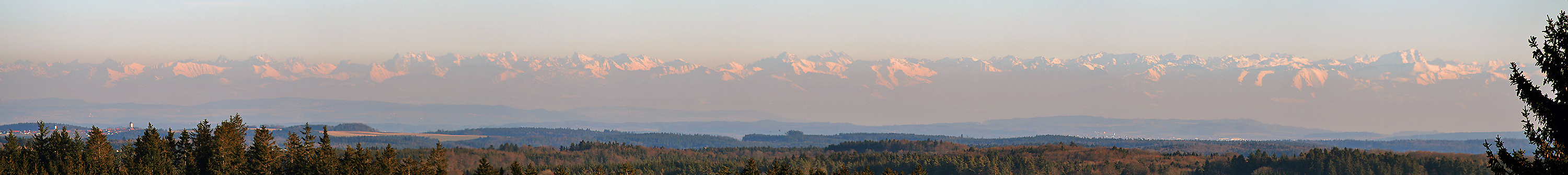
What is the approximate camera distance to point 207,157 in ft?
374

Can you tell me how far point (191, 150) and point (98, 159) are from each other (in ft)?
24.5

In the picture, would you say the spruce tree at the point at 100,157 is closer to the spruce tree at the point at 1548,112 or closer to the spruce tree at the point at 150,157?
the spruce tree at the point at 150,157

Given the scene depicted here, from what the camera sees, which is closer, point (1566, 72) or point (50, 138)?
point (1566, 72)

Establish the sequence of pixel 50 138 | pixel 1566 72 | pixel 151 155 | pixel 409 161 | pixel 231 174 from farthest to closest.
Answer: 1. pixel 50 138
2. pixel 151 155
3. pixel 231 174
4. pixel 409 161
5. pixel 1566 72

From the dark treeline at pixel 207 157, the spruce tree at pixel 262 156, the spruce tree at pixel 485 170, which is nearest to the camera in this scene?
the spruce tree at pixel 485 170

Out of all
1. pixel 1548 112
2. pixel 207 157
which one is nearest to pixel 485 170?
pixel 207 157

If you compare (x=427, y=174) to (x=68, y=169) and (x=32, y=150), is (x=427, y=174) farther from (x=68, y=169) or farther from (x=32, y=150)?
(x=32, y=150)

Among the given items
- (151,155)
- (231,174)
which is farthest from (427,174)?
(151,155)

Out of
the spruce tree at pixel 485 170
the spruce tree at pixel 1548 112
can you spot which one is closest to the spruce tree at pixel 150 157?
the spruce tree at pixel 485 170

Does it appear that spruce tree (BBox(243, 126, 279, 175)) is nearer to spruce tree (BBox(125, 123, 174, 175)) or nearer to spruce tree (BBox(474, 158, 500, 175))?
spruce tree (BBox(125, 123, 174, 175))

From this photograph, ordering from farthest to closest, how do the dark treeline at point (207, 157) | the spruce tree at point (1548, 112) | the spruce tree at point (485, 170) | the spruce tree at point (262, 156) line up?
the spruce tree at point (262, 156) → the dark treeline at point (207, 157) → the spruce tree at point (485, 170) → the spruce tree at point (1548, 112)

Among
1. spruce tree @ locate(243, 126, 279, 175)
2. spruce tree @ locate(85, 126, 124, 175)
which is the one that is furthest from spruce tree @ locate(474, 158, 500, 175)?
spruce tree @ locate(85, 126, 124, 175)

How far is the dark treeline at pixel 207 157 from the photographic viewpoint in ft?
327

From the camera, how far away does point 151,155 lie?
114812 mm
